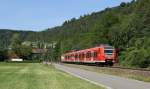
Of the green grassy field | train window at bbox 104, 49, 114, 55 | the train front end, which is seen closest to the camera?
the green grassy field

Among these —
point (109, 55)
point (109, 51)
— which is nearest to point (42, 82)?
point (109, 55)

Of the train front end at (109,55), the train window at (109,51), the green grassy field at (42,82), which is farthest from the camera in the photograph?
the train window at (109,51)

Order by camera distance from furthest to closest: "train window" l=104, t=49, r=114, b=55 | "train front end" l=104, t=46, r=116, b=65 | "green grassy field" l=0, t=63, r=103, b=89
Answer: "train window" l=104, t=49, r=114, b=55, "train front end" l=104, t=46, r=116, b=65, "green grassy field" l=0, t=63, r=103, b=89

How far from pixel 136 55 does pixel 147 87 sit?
38997 mm

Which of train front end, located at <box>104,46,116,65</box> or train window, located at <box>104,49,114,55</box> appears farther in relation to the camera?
train window, located at <box>104,49,114,55</box>

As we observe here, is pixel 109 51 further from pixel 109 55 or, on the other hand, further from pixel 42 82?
pixel 42 82

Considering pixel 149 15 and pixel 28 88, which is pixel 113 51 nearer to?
pixel 149 15

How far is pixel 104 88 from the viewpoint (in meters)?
22.5

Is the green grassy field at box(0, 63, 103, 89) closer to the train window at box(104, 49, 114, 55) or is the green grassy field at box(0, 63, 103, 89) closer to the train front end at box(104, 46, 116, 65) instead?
the train front end at box(104, 46, 116, 65)

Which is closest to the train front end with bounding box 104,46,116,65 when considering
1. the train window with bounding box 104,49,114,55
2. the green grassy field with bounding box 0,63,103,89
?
the train window with bounding box 104,49,114,55

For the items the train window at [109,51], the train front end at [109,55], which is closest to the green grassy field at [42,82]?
the train front end at [109,55]

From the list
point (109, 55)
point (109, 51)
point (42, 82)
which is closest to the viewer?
point (42, 82)

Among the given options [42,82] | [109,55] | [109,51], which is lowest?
[42,82]

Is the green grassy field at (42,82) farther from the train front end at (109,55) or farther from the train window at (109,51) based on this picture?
the train window at (109,51)
